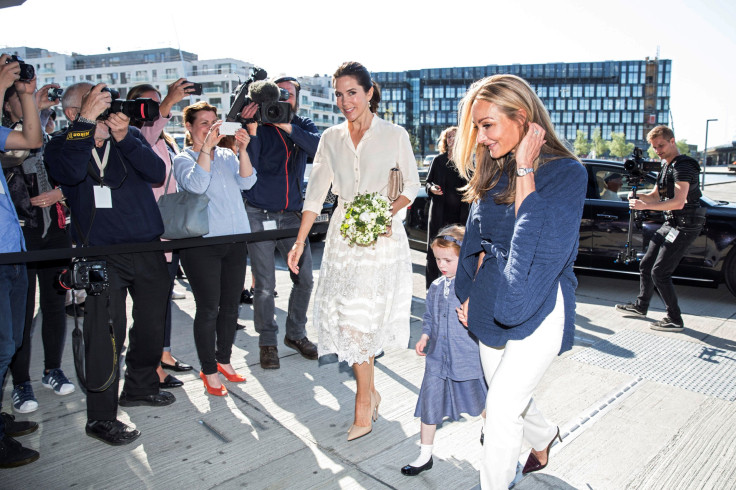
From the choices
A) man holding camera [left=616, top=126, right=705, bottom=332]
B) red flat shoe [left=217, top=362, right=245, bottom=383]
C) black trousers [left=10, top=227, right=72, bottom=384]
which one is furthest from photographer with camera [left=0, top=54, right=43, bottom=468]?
man holding camera [left=616, top=126, right=705, bottom=332]

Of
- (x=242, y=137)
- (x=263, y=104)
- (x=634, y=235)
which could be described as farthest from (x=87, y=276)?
(x=634, y=235)

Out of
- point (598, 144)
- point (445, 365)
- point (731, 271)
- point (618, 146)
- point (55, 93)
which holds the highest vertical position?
point (598, 144)

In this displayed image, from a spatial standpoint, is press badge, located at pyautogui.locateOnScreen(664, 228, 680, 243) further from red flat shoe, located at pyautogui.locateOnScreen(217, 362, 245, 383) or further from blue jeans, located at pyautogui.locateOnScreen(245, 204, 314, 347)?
red flat shoe, located at pyautogui.locateOnScreen(217, 362, 245, 383)

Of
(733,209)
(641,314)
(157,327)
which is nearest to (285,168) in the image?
(157,327)

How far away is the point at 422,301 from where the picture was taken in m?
6.58

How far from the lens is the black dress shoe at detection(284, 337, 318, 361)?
15.4ft

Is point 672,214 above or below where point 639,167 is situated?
below

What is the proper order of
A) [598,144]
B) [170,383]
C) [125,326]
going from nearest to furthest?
1. [125,326]
2. [170,383]
3. [598,144]

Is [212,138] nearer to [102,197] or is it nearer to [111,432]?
[102,197]

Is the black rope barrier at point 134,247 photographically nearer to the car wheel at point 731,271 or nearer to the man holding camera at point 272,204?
the man holding camera at point 272,204

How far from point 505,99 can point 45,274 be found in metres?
3.38

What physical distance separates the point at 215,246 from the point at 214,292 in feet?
1.09

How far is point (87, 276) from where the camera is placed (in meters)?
3.07

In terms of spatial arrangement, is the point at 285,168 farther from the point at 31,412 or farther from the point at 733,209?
the point at 733,209
